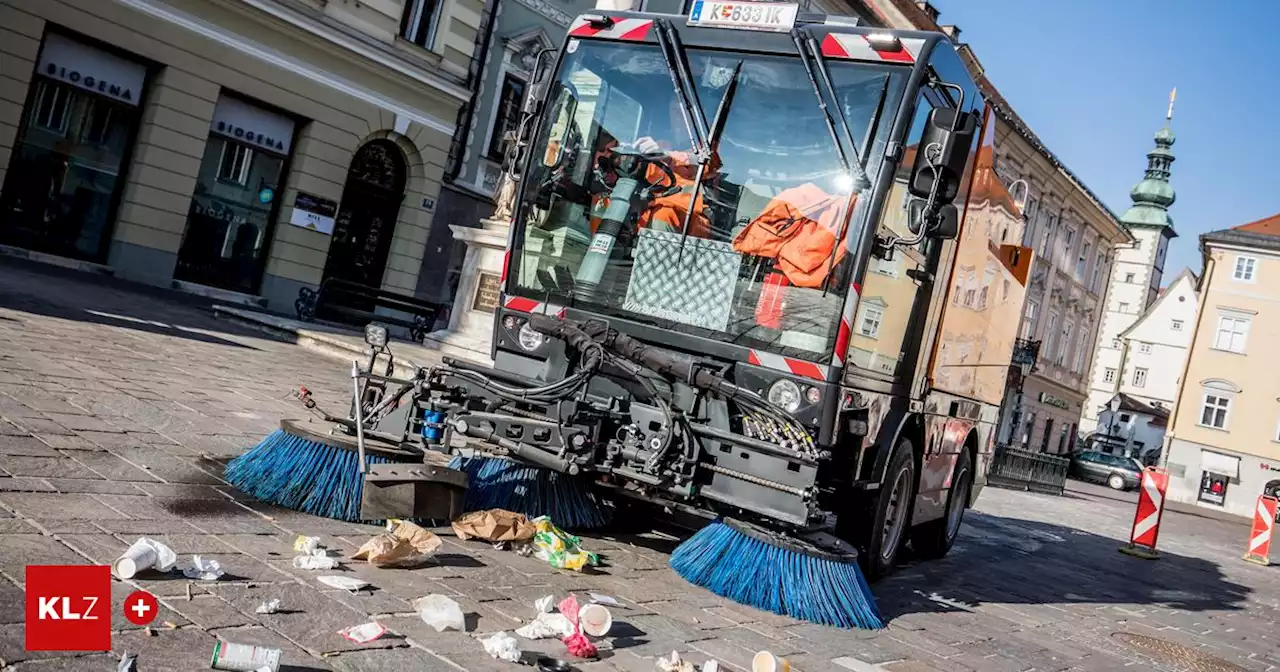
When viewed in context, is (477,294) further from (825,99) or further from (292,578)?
(292,578)

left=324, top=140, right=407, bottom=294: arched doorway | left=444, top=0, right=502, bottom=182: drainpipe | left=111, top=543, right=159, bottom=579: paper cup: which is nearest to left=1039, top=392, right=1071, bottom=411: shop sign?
left=444, top=0, right=502, bottom=182: drainpipe

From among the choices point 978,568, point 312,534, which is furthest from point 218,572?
point 978,568

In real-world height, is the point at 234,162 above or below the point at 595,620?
above

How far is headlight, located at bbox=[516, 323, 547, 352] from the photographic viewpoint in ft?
20.4

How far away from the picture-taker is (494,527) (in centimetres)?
534

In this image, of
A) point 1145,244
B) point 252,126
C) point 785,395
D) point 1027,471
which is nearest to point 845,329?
point 785,395

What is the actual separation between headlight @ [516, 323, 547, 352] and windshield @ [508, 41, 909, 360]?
0.22 meters

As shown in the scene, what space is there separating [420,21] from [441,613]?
687 inches

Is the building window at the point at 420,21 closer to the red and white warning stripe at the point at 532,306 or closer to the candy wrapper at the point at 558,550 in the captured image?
the red and white warning stripe at the point at 532,306

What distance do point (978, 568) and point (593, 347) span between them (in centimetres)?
520

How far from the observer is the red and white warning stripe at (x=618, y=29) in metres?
6.33

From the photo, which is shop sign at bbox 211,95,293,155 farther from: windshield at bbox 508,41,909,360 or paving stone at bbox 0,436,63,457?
paving stone at bbox 0,436,63,457

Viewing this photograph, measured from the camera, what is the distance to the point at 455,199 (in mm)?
22250

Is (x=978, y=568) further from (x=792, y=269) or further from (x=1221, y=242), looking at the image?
(x=1221, y=242)
